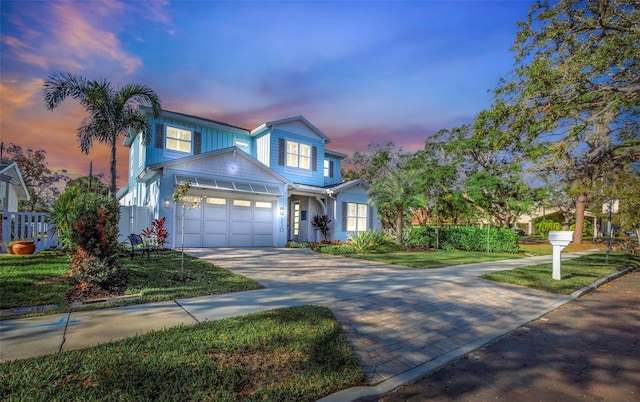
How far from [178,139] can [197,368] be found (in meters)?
15.0

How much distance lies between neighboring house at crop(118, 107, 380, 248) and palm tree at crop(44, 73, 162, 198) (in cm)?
177

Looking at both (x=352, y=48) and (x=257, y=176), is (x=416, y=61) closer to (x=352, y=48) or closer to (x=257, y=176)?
(x=352, y=48)

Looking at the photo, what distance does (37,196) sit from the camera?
83.8 ft

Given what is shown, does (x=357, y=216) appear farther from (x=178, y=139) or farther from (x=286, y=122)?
(x=178, y=139)

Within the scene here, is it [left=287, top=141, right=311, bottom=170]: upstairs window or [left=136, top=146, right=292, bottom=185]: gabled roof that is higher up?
[left=287, top=141, right=311, bottom=170]: upstairs window

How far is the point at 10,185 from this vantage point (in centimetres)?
1616

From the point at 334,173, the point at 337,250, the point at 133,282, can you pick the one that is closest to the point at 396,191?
the point at 337,250

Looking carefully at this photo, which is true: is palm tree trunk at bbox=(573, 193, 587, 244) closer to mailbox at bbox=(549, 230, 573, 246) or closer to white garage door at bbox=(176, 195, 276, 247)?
mailbox at bbox=(549, 230, 573, 246)

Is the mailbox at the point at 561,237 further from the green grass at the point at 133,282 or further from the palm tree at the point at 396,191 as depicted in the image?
the palm tree at the point at 396,191

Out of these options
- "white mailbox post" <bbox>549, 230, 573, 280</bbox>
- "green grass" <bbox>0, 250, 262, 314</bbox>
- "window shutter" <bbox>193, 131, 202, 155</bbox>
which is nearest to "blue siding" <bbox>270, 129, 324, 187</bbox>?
"window shutter" <bbox>193, 131, 202, 155</bbox>

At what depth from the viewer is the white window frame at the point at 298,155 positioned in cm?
1853

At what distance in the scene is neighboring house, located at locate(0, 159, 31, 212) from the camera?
1329 centimetres

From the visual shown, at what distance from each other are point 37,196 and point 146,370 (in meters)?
31.6

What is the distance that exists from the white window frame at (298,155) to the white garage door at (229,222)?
338cm
